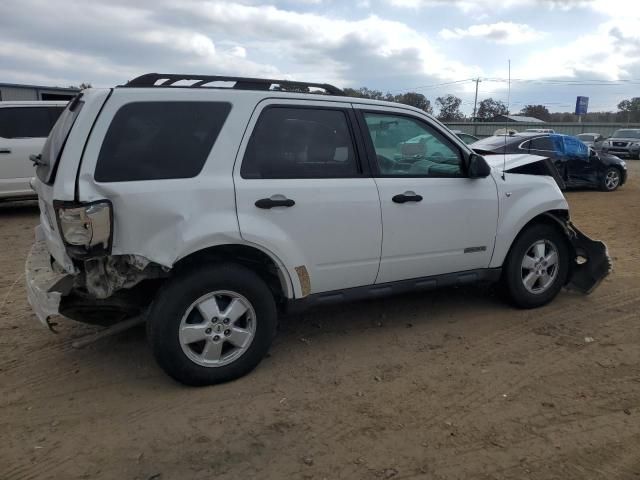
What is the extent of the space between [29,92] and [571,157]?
18.9m

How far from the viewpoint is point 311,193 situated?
3717 mm

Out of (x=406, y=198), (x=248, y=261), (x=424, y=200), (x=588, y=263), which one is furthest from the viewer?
(x=588, y=263)

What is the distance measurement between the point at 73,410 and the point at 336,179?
2.27 m

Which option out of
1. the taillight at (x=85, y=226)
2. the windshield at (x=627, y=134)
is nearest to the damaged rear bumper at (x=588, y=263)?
the taillight at (x=85, y=226)

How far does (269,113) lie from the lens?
3678mm

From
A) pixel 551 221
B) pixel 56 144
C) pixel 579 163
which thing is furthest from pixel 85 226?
pixel 579 163

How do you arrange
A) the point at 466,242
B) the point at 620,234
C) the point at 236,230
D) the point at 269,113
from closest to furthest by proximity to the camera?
1. the point at 236,230
2. the point at 269,113
3. the point at 466,242
4. the point at 620,234

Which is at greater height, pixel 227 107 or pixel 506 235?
pixel 227 107

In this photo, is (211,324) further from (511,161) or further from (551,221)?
(551,221)

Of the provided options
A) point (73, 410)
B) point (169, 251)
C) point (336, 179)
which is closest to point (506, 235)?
point (336, 179)

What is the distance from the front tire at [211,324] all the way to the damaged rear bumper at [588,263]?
128 inches

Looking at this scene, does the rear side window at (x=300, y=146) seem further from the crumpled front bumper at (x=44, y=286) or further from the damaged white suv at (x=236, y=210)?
the crumpled front bumper at (x=44, y=286)

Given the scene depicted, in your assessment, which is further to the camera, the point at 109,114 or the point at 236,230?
the point at 236,230

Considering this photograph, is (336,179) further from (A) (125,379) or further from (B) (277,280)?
(A) (125,379)
